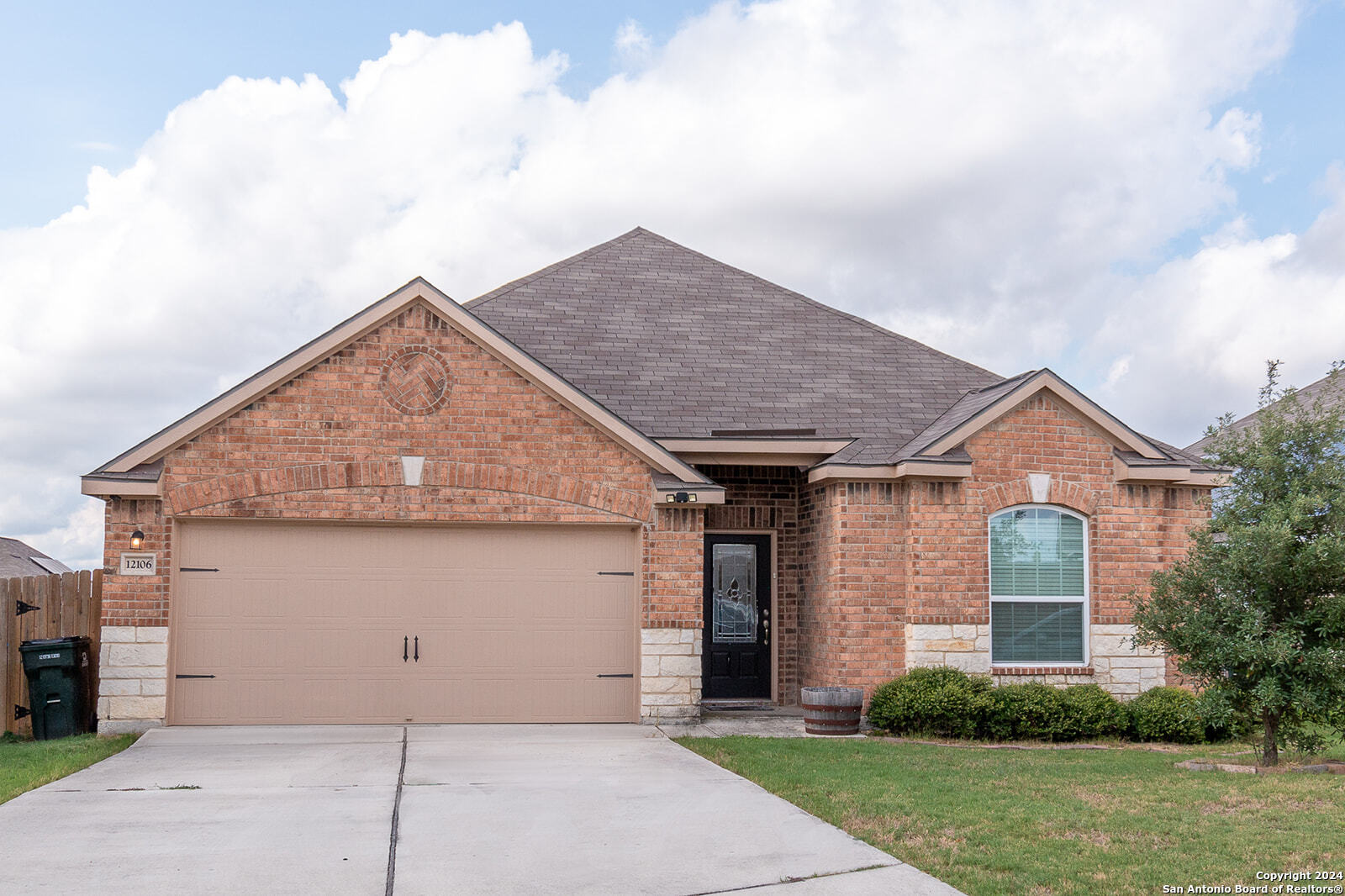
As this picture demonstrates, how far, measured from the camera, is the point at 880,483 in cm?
1430

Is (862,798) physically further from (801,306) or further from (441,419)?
(801,306)

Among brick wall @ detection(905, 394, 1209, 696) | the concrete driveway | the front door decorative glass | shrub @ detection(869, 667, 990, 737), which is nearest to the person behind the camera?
the concrete driveway

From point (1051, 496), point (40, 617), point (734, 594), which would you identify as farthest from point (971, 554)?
point (40, 617)

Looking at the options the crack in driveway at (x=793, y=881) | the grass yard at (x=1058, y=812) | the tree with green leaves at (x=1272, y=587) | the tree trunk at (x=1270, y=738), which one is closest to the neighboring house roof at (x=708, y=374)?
the tree with green leaves at (x=1272, y=587)

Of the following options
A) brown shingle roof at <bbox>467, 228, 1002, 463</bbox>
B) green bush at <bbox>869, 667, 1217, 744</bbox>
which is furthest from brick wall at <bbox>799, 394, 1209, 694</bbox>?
brown shingle roof at <bbox>467, 228, 1002, 463</bbox>

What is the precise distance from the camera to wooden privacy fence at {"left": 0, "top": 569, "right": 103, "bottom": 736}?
12805 mm

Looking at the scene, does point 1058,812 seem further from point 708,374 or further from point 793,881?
point 708,374

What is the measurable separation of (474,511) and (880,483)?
16.1 ft

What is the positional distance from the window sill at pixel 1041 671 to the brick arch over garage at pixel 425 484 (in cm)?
462

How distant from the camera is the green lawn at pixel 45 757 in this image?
9.56 meters

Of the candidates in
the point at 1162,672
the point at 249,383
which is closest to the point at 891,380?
the point at 1162,672

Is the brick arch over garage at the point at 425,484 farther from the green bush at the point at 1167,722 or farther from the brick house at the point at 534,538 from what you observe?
the green bush at the point at 1167,722

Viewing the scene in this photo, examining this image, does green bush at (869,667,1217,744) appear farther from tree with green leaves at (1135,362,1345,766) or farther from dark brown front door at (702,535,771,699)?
dark brown front door at (702,535,771,699)

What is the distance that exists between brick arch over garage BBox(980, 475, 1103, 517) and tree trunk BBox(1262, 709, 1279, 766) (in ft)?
12.5
